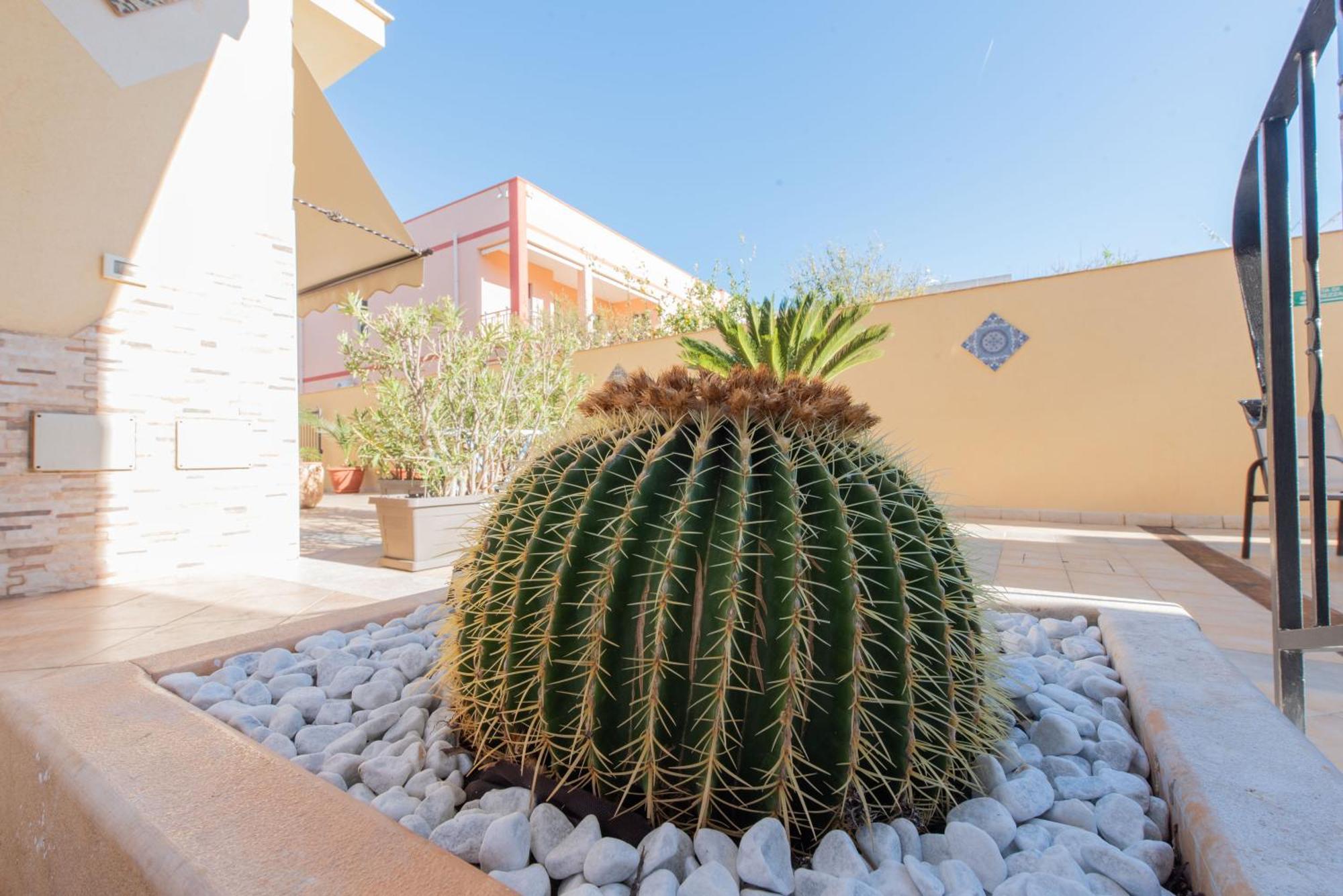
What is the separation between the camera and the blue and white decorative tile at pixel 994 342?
6.68 metres

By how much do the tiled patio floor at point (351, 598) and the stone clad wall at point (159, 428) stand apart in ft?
0.60

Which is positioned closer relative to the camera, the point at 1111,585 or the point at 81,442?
the point at 81,442

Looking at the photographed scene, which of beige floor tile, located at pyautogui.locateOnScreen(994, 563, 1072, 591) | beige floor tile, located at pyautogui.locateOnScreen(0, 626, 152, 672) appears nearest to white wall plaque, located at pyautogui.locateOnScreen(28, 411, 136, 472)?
beige floor tile, located at pyautogui.locateOnScreen(0, 626, 152, 672)

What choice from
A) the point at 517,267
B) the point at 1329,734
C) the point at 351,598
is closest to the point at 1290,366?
the point at 1329,734

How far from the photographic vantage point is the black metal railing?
1.08 m

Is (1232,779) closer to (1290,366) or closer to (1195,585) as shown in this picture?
(1290,366)

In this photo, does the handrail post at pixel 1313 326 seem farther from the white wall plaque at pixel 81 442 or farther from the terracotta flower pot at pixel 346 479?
the terracotta flower pot at pixel 346 479

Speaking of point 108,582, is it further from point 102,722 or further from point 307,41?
point 307,41

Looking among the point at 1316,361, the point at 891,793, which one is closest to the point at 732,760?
the point at 891,793

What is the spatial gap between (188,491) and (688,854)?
3.92 metres

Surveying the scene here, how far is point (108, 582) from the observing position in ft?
10.9

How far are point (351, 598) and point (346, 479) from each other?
32.6 feet

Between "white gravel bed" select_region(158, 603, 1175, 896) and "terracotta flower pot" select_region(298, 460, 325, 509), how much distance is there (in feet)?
26.3

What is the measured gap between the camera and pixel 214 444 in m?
3.66
